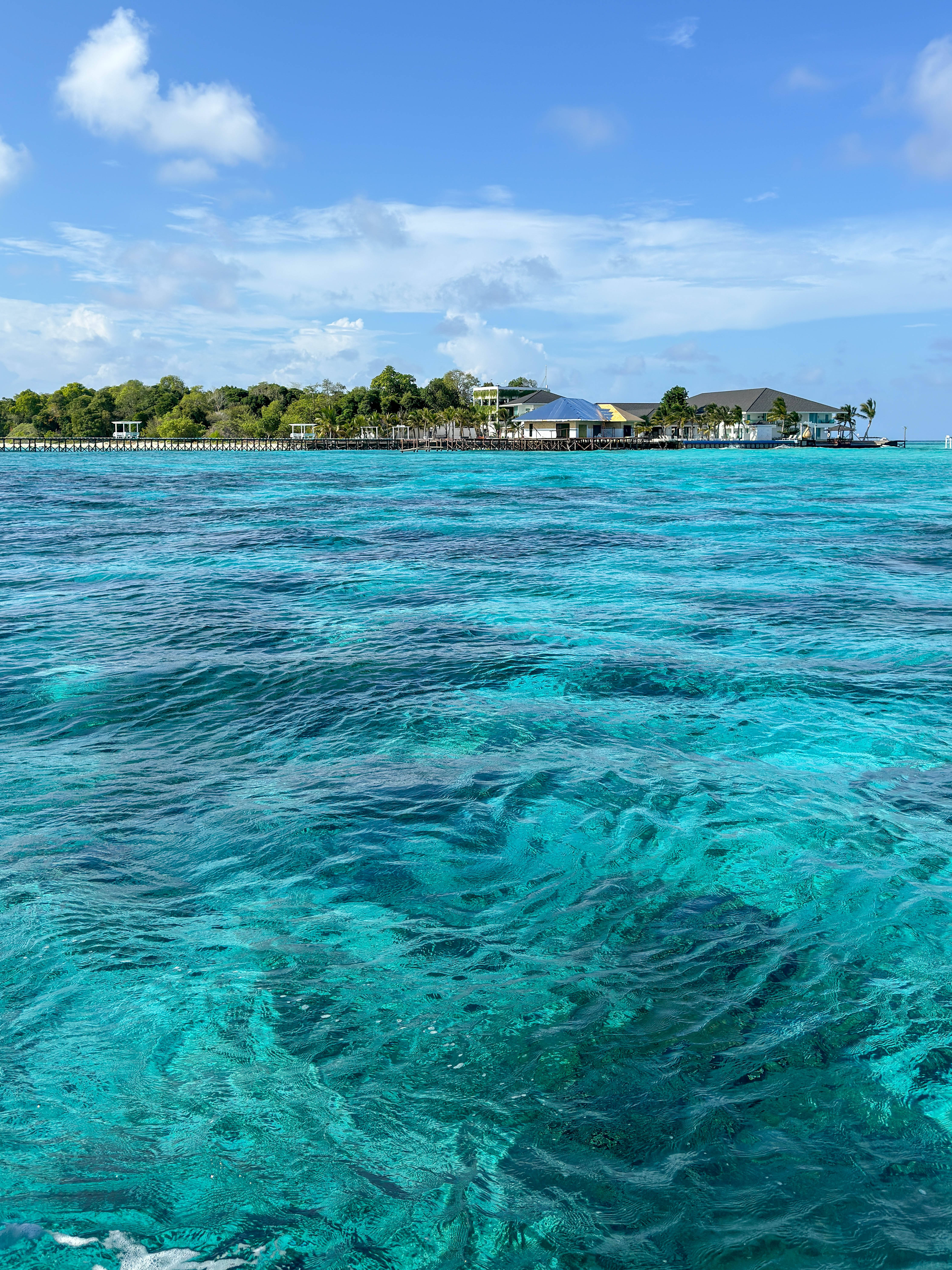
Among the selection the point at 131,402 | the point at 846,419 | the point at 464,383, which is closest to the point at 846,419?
the point at 846,419

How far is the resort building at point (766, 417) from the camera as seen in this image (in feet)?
370

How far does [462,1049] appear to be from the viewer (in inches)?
148

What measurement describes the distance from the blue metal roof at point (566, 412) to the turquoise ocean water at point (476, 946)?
310 ft

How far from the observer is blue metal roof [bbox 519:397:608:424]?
102 m

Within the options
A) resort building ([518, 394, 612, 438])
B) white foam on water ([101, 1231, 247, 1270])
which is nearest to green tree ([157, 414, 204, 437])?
resort building ([518, 394, 612, 438])

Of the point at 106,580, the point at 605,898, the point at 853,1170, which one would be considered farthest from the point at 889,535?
the point at 853,1170

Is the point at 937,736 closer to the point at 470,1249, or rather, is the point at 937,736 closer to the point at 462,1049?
the point at 462,1049

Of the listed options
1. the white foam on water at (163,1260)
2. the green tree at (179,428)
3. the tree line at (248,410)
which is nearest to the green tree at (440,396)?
the tree line at (248,410)

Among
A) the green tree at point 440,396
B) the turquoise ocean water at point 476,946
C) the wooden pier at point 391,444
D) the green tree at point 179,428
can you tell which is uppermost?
the green tree at point 440,396

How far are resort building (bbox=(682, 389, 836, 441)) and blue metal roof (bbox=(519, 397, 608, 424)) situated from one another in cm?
1721

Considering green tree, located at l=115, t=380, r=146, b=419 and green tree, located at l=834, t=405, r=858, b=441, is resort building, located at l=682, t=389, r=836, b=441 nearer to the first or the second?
green tree, located at l=834, t=405, r=858, b=441

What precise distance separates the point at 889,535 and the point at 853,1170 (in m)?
22.2

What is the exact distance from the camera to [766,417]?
113062 millimetres

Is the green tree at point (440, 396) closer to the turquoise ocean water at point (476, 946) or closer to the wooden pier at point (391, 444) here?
the wooden pier at point (391, 444)
